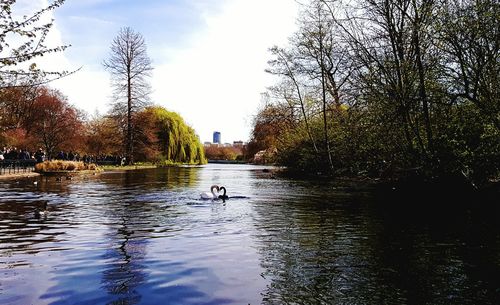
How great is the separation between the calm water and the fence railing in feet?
Answer: 69.0

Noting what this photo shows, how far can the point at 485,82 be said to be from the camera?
17312 mm

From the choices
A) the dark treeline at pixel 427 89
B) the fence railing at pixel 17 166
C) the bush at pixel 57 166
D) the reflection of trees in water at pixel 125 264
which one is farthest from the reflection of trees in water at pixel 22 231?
the bush at pixel 57 166

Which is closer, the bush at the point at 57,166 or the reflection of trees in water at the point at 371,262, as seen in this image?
the reflection of trees in water at the point at 371,262

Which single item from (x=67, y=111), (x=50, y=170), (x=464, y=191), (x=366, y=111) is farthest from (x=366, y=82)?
(x=67, y=111)

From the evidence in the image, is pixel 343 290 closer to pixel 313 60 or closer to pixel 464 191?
pixel 464 191

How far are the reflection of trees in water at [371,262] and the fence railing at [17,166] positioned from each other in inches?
1096

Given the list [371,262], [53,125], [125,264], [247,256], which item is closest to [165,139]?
[53,125]

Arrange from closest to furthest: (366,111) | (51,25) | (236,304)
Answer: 1. (236,304)
2. (51,25)
3. (366,111)

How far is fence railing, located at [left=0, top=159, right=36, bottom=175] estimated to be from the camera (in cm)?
3472

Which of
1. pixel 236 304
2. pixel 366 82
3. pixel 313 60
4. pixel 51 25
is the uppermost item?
pixel 313 60

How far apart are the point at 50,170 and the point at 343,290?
119ft

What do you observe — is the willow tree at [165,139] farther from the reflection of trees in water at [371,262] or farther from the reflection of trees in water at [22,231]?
the reflection of trees in water at [371,262]

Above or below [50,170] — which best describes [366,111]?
above

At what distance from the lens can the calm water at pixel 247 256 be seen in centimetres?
647
